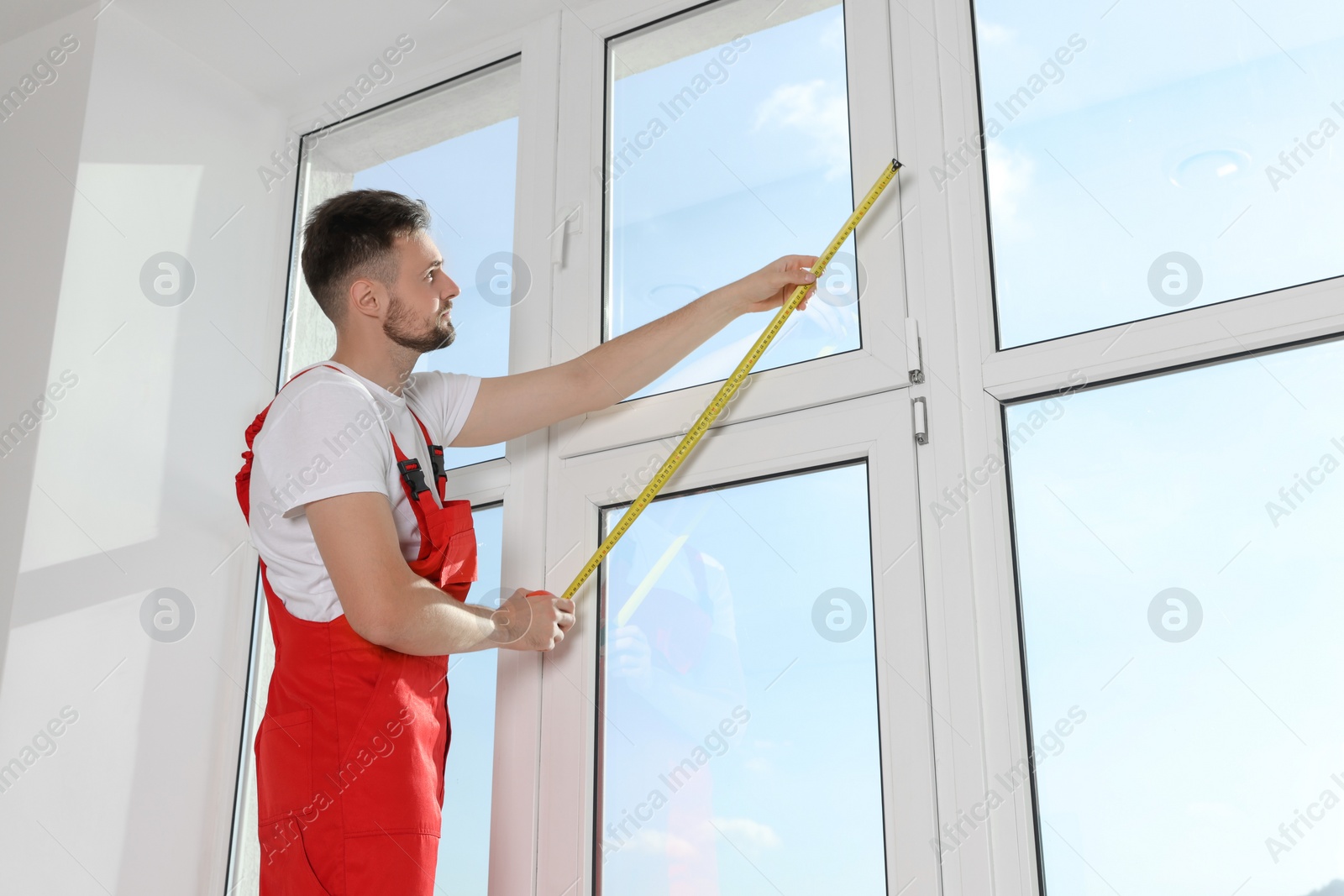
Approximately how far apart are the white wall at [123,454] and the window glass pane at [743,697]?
0.94 metres

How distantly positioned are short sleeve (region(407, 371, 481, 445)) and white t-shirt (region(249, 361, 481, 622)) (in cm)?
11

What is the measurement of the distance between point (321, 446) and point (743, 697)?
764 millimetres

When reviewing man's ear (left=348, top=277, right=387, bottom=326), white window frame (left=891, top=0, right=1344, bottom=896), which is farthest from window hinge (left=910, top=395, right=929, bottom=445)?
man's ear (left=348, top=277, right=387, bottom=326)

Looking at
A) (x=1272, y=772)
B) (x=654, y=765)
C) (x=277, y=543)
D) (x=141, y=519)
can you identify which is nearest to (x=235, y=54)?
(x=141, y=519)

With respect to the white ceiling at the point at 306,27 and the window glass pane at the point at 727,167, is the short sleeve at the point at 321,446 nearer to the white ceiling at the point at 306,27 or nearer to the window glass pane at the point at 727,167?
the window glass pane at the point at 727,167

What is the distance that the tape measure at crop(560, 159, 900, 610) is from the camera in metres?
1.90

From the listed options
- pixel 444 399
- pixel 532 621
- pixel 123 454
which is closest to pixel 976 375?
pixel 532 621

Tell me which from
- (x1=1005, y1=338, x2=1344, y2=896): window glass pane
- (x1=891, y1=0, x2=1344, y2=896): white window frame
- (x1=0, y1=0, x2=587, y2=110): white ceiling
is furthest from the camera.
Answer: (x1=0, y1=0, x2=587, y2=110): white ceiling

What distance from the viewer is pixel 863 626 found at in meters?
1.77

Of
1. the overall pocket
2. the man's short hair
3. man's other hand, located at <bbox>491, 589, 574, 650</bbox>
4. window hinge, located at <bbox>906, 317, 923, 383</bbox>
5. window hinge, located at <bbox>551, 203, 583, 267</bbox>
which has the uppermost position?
window hinge, located at <bbox>551, 203, 583, 267</bbox>

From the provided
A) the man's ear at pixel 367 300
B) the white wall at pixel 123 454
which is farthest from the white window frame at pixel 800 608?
the white wall at pixel 123 454

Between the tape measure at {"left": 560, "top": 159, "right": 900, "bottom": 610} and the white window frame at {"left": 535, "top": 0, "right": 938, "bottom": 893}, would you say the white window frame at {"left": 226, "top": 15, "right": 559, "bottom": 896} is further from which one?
the tape measure at {"left": 560, "top": 159, "right": 900, "bottom": 610}

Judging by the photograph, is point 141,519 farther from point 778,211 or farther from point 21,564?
point 778,211

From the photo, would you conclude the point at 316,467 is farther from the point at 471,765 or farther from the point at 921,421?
the point at 921,421
